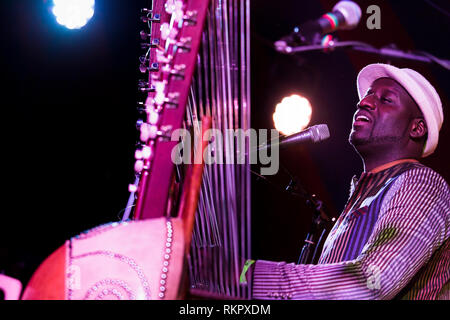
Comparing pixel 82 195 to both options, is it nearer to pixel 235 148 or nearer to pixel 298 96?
pixel 298 96

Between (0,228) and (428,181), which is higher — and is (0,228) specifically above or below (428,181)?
below

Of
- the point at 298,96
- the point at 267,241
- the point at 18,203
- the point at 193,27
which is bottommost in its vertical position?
the point at 267,241

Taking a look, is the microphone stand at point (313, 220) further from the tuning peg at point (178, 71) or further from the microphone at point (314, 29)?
the tuning peg at point (178, 71)

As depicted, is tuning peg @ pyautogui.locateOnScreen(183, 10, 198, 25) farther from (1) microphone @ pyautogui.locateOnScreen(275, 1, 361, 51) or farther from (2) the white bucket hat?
(1) microphone @ pyautogui.locateOnScreen(275, 1, 361, 51)

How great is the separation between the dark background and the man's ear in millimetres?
1235

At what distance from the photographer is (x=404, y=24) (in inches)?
137

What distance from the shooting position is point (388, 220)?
175cm

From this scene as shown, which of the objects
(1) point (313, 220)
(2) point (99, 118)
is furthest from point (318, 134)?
(2) point (99, 118)

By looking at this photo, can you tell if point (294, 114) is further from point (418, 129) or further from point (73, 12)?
point (73, 12)

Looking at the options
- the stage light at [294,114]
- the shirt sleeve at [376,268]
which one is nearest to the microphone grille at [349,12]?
the stage light at [294,114]

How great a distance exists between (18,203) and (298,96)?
2167mm

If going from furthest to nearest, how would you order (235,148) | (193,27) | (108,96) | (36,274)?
(108,96), (235,148), (193,27), (36,274)

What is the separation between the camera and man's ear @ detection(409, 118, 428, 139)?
7.79 feet
